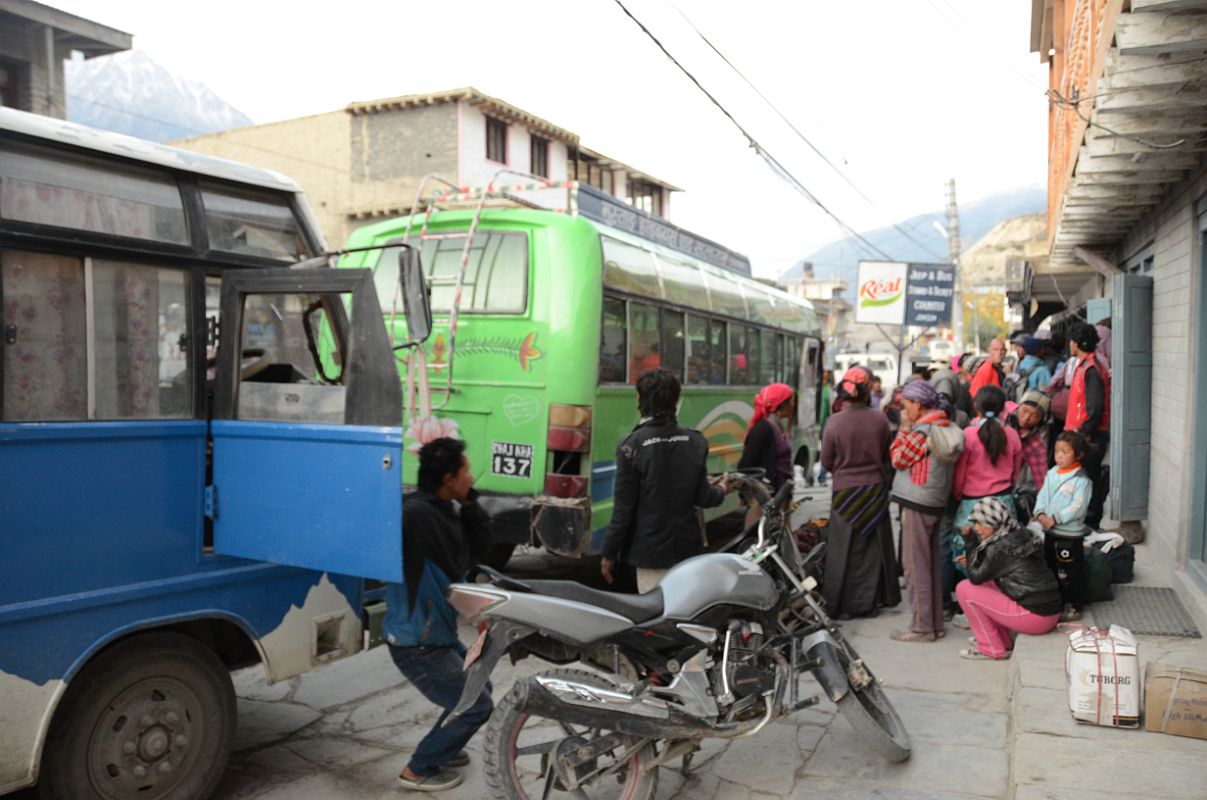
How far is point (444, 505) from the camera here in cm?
415

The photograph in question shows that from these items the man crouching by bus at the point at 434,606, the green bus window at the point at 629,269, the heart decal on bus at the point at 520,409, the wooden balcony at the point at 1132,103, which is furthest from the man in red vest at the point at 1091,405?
the man crouching by bus at the point at 434,606

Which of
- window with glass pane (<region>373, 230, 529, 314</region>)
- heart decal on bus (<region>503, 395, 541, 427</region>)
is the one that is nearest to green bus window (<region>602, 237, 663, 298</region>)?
window with glass pane (<region>373, 230, 529, 314</region>)

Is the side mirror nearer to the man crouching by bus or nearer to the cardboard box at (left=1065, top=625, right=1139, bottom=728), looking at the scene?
the man crouching by bus

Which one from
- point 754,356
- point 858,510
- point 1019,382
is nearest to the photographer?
point 858,510

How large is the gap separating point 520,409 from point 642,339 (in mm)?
1415

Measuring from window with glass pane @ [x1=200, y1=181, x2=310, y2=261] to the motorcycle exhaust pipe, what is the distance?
233 cm

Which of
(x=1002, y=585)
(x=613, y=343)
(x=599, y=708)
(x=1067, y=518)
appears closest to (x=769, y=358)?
(x=613, y=343)

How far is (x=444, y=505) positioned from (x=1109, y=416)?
21.7 feet

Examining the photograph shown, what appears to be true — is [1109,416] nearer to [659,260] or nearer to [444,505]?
[659,260]

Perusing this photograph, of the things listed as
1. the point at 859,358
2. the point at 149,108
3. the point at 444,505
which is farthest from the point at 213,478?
the point at 149,108

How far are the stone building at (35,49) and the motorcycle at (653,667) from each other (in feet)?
55.6

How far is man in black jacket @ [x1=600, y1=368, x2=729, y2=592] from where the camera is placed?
502 centimetres

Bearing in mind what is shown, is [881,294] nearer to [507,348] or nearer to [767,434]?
[767,434]

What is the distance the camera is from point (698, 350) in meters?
9.38
